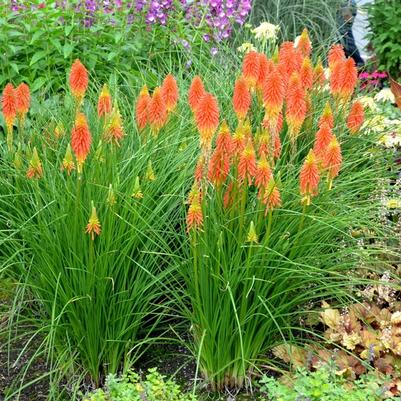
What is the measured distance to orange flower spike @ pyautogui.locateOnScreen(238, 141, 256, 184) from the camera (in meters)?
3.13

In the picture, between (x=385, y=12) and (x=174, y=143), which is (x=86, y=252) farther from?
(x=385, y=12)

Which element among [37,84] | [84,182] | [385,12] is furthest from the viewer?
[385,12]

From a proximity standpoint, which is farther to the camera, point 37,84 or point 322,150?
point 37,84

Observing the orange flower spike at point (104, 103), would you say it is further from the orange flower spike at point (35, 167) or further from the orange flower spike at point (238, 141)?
the orange flower spike at point (238, 141)

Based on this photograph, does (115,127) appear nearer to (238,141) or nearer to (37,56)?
(238,141)

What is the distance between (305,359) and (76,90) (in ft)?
4.75

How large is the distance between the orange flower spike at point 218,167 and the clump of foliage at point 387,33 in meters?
4.87

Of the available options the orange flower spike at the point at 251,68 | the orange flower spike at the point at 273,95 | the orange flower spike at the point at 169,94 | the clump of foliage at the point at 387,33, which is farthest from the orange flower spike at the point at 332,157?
the clump of foliage at the point at 387,33

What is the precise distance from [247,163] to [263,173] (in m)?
0.07

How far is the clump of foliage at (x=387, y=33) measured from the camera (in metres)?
7.75

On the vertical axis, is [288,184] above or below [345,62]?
below

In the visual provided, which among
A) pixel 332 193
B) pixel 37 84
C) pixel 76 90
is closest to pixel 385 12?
pixel 37 84

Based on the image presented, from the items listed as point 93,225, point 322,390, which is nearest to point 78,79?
point 93,225

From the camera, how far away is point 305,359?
139 inches
